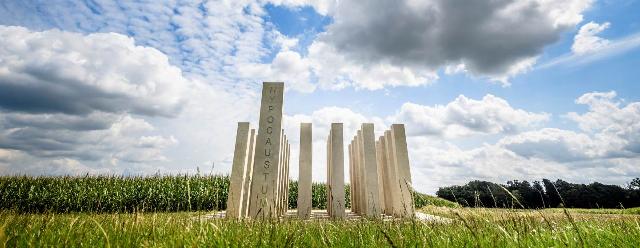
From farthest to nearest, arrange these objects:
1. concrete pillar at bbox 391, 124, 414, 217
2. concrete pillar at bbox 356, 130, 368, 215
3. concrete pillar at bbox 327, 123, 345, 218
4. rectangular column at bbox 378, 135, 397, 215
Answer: rectangular column at bbox 378, 135, 397, 215 < concrete pillar at bbox 356, 130, 368, 215 < concrete pillar at bbox 391, 124, 414, 217 < concrete pillar at bbox 327, 123, 345, 218

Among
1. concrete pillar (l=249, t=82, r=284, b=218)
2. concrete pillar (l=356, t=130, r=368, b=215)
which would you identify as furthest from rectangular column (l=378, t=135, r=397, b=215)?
concrete pillar (l=249, t=82, r=284, b=218)

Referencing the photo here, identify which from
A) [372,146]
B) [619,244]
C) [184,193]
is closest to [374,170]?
[372,146]

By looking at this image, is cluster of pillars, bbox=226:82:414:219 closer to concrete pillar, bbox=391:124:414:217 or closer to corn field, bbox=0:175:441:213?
concrete pillar, bbox=391:124:414:217

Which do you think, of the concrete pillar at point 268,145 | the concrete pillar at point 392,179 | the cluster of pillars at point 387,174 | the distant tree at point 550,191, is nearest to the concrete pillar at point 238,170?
the concrete pillar at point 268,145

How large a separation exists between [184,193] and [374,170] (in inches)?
423

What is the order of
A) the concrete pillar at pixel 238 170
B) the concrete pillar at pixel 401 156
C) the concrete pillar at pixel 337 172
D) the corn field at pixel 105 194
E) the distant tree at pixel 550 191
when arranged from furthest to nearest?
the corn field at pixel 105 194
the concrete pillar at pixel 401 156
the concrete pillar at pixel 337 172
the concrete pillar at pixel 238 170
the distant tree at pixel 550 191

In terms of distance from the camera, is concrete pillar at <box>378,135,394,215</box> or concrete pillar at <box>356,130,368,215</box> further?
concrete pillar at <box>378,135,394,215</box>

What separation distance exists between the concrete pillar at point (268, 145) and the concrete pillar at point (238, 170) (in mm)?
318

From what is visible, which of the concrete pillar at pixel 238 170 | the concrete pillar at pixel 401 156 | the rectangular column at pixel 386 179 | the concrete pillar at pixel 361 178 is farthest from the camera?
the rectangular column at pixel 386 179

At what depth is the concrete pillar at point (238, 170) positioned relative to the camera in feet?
24.0

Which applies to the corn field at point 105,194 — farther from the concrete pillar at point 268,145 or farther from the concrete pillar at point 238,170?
the concrete pillar at point 268,145

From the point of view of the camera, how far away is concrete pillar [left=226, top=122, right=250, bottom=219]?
24.0ft

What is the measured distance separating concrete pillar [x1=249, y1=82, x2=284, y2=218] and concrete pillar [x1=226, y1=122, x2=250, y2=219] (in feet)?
1.04

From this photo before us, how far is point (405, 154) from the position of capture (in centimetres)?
818
